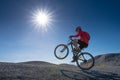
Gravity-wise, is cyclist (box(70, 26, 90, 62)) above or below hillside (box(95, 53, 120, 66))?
below

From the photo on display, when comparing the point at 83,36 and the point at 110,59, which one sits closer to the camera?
the point at 83,36

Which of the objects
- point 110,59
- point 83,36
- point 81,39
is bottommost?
point 81,39

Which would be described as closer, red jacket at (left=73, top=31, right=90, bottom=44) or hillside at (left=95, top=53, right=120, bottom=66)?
red jacket at (left=73, top=31, right=90, bottom=44)

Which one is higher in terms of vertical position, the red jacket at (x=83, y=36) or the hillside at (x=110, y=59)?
the hillside at (x=110, y=59)

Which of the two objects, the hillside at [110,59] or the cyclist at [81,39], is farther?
the hillside at [110,59]

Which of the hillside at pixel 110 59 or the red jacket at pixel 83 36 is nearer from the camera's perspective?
the red jacket at pixel 83 36

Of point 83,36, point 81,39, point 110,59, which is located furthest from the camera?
point 110,59

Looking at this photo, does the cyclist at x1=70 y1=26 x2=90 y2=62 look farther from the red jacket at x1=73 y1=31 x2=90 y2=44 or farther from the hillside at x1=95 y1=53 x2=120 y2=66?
the hillside at x1=95 y1=53 x2=120 y2=66

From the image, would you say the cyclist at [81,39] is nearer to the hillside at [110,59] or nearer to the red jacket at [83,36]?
the red jacket at [83,36]

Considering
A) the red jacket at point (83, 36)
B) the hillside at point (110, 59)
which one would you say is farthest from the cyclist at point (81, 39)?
the hillside at point (110, 59)

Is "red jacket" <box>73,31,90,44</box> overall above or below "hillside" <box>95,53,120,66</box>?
below

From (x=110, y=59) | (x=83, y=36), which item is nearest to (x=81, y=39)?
(x=83, y=36)

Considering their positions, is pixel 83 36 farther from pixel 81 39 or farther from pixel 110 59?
pixel 110 59

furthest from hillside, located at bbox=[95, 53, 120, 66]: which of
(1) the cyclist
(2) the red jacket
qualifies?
(2) the red jacket
